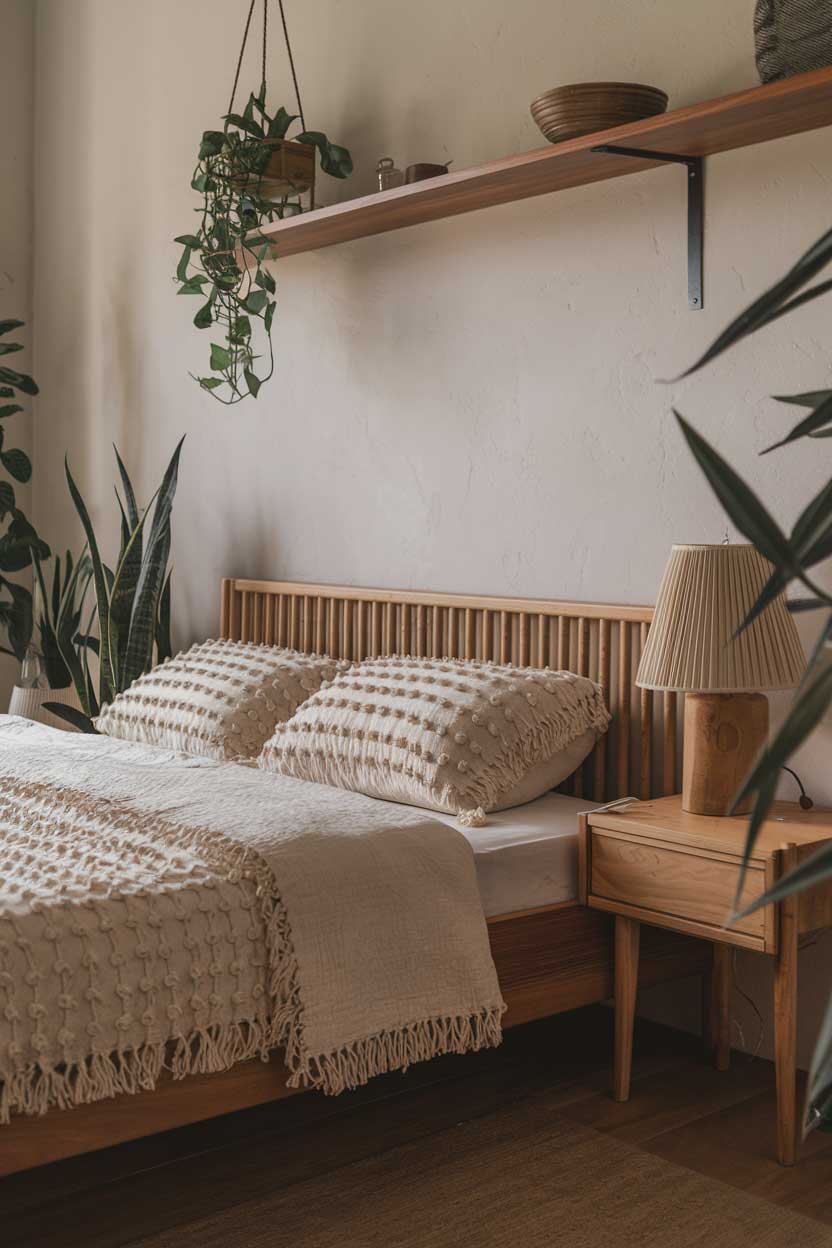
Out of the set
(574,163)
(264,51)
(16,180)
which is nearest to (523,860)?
(574,163)

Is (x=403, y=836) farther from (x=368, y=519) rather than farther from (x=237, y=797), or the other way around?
(x=368, y=519)

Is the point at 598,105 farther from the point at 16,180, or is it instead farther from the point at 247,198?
the point at 16,180

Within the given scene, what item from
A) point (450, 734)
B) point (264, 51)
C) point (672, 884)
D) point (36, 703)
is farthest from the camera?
point (36, 703)

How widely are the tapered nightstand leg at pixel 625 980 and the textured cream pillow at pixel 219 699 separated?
3.67ft

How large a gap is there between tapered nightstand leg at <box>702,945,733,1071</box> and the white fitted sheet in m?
0.37

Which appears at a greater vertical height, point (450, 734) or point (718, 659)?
point (718, 659)

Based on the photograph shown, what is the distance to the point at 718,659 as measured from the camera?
7.84ft

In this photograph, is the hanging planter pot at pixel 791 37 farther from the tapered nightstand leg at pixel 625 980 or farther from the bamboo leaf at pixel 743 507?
the bamboo leaf at pixel 743 507

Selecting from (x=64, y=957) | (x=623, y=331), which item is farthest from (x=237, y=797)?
(x=623, y=331)

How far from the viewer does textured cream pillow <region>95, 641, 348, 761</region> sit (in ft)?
10.8

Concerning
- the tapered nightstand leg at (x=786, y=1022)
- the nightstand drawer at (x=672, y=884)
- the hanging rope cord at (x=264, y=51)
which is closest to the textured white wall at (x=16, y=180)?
the hanging rope cord at (x=264, y=51)

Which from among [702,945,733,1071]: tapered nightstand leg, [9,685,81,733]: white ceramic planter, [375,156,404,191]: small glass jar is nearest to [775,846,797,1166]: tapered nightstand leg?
[702,945,733,1071]: tapered nightstand leg

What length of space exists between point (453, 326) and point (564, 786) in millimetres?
1202

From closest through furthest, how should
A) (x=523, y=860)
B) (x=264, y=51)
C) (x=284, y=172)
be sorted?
1. (x=523, y=860)
2. (x=284, y=172)
3. (x=264, y=51)
